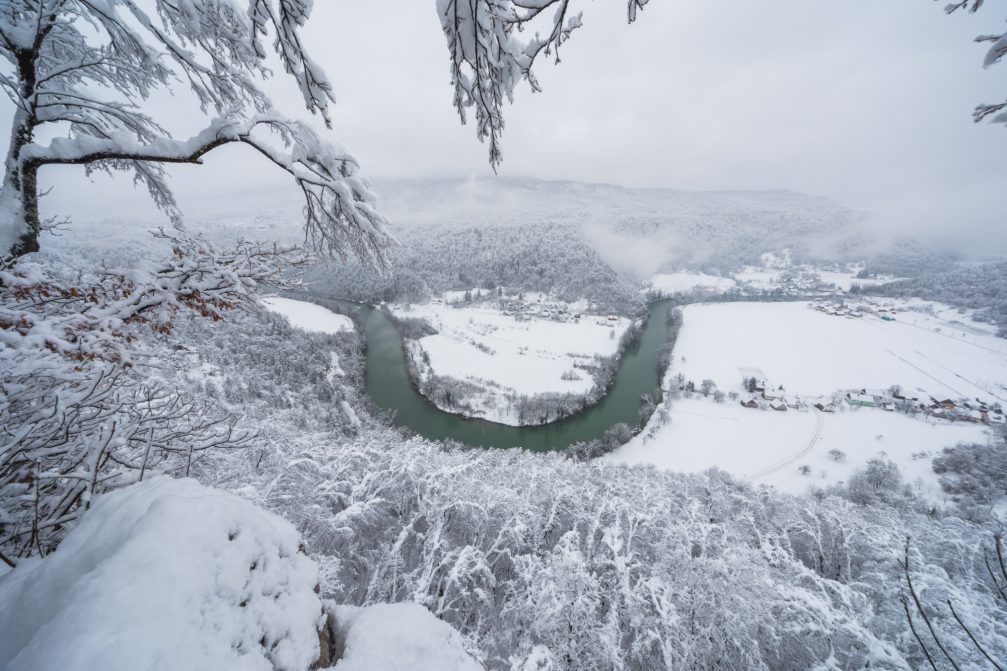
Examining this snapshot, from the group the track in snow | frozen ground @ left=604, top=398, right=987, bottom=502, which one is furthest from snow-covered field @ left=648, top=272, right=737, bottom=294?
the track in snow

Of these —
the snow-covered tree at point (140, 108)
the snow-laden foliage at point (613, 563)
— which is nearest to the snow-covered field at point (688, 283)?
the snow-laden foliage at point (613, 563)

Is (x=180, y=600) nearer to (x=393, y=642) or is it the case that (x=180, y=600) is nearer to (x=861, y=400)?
(x=393, y=642)

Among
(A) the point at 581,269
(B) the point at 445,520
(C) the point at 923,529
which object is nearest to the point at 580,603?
(B) the point at 445,520

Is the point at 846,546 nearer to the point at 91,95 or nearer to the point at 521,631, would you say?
the point at 521,631

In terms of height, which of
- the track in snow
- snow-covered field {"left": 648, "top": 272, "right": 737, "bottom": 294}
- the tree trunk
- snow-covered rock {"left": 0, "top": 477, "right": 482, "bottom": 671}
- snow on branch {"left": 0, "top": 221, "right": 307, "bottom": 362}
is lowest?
the track in snow

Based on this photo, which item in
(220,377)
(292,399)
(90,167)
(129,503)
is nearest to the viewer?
(129,503)

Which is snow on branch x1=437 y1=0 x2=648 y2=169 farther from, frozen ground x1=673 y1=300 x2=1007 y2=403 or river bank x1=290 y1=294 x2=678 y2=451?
frozen ground x1=673 y1=300 x2=1007 y2=403
